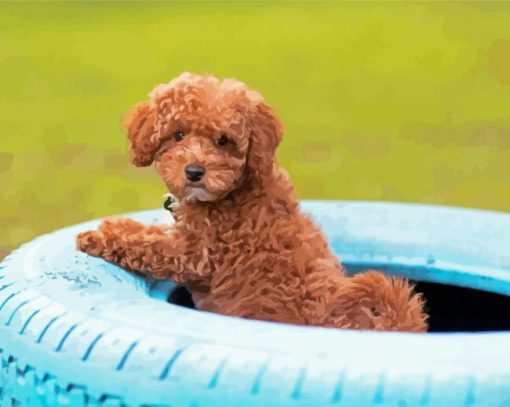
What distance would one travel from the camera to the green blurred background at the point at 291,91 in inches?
215

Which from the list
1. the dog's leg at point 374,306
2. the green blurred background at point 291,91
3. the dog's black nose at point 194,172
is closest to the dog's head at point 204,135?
the dog's black nose at point 194,172

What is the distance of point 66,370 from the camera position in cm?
150

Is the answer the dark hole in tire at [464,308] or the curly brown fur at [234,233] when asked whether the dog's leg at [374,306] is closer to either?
the curly brown fur at [234,233]

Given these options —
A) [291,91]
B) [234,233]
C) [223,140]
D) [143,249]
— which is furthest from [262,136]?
[291,91]

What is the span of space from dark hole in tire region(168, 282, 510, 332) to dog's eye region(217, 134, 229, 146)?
72 cm

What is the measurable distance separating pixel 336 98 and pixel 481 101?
101cm

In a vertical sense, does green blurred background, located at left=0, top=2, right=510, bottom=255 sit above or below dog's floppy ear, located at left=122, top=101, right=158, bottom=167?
above

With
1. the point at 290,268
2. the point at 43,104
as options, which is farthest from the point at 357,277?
the point at 43,104

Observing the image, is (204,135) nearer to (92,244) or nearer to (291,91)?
(92,244)

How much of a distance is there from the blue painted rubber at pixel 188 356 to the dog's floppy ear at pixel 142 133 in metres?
0.21

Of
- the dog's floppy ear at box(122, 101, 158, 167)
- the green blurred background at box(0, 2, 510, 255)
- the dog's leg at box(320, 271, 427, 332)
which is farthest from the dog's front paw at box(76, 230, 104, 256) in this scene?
the green blurred background at box(0, 2, 510, 255)

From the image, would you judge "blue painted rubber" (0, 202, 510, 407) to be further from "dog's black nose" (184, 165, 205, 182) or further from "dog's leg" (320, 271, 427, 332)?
"dog's leg" (320, 271, 427, 332)

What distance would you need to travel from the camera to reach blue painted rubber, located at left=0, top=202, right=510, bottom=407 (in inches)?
52.2

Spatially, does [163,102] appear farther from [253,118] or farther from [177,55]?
[177,55]
